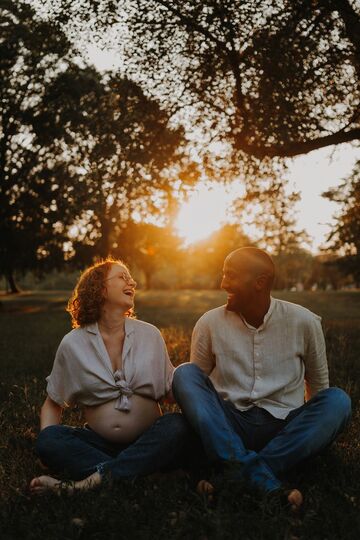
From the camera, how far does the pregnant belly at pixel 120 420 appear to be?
16.3 ft

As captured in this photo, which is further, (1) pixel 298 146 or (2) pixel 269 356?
(1) pixel 298 146

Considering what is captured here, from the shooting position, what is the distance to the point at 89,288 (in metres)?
5.19

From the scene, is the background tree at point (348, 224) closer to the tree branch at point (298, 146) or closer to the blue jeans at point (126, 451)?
the tree branch at point (298, 146)

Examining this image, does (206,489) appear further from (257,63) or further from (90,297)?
(257,63)

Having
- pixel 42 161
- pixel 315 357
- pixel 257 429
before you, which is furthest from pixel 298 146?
pixel 42 161

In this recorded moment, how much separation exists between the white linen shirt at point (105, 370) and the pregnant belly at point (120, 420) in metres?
0.06

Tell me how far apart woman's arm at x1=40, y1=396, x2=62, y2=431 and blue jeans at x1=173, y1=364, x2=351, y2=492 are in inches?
43.1

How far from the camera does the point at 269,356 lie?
16.3 feet

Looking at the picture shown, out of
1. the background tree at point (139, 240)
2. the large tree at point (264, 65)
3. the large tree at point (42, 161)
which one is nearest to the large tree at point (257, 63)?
the large tree at point (264, 65)

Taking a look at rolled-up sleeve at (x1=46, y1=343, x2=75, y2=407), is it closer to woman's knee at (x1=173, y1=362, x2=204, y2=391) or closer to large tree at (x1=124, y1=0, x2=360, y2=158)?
woman's knee at (x1=173, y1=362, x2=204, y2=391)

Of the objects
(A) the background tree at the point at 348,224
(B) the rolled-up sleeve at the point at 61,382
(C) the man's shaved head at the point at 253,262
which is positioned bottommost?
(B) the rolled-up sleeve at the point at 61,382

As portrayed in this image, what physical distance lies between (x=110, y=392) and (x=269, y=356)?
1307 mm

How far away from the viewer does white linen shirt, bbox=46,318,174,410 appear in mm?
4930

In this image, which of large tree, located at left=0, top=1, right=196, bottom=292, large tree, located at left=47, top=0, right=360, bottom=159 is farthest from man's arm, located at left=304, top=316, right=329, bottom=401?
large tree, located at left=0, top=1, right=196, bottom=292
